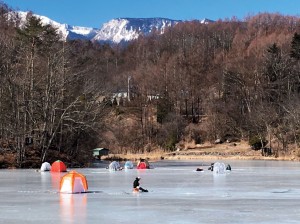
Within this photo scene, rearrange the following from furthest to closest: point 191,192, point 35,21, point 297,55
Result: 1. point 297,55
2. point 35,21
3. point 191,192

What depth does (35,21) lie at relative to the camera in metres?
68.1

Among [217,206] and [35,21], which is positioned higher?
[35,21]

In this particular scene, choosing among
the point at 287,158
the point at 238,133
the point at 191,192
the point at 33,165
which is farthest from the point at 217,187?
the point at 238,133

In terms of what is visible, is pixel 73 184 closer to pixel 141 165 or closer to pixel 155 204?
pixel 155 204

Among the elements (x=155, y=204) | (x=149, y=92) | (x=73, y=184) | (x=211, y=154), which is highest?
(x=149, y=92)

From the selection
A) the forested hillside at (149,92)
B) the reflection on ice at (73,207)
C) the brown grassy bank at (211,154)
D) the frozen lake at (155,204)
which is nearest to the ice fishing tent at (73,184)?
the frozen lake at (155,204)

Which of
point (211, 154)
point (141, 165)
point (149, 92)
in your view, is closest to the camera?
point (141, 165)

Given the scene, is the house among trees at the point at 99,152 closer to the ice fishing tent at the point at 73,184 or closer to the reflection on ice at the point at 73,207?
the ice fishing tent at the point at 73,184

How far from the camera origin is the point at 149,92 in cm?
9150

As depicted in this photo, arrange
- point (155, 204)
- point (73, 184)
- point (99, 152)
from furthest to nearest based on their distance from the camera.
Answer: point (99, 152)
point (73, 184)
point (155, 204)

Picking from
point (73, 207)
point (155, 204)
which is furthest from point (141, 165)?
point (73, 207)

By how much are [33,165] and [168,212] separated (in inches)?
941

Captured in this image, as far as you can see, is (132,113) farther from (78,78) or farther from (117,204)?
(117,204)

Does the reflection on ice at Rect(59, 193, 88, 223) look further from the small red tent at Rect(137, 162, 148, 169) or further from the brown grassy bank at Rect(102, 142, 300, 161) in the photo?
the brown grassy bank at Rect(102, 142, 300, 161)
